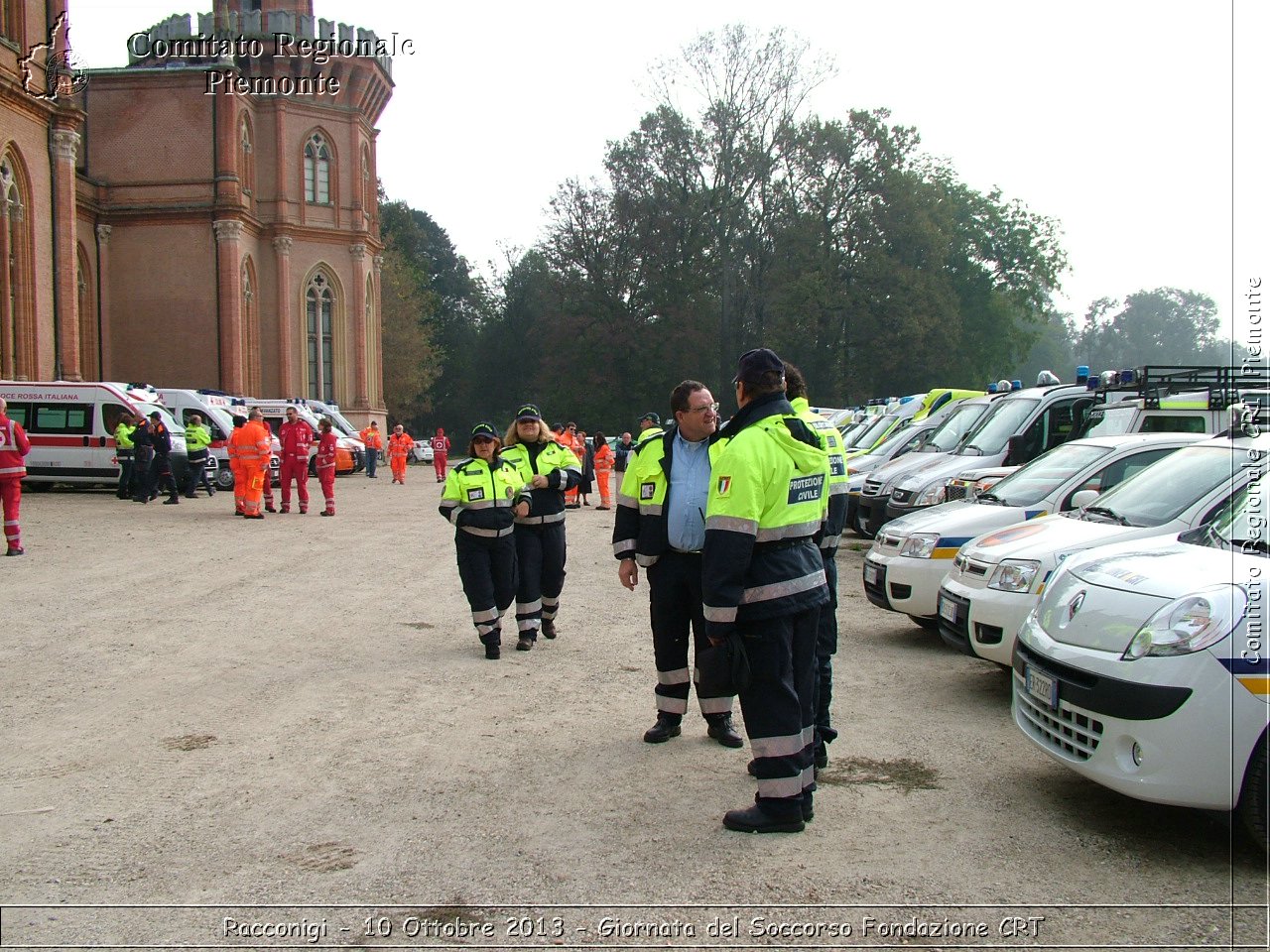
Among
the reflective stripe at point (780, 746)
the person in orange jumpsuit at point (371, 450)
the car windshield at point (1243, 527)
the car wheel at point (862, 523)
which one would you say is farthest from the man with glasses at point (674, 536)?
the person in orange jumpsuit at point (371, 450)

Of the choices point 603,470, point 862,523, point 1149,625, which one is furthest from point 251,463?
point 1149,625

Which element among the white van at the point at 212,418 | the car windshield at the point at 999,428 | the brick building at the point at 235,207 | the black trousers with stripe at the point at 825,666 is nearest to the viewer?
the black trousers with stripe at the point at 825,666

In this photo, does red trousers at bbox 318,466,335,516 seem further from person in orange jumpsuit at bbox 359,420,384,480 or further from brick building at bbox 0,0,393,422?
brick building at bbox 0,0,393,422

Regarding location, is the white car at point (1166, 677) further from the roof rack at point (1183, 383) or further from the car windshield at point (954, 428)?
the car windshield at point (954, 428)

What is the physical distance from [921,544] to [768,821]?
468 centimetres

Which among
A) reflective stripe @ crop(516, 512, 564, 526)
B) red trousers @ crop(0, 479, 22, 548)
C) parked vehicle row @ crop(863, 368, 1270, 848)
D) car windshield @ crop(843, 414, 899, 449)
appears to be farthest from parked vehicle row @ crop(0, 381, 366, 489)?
parked vehicle row @ crop(863, 368, 1270, 848)

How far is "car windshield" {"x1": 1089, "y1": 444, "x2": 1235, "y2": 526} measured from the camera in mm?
7199

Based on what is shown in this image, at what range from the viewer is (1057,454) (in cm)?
1013

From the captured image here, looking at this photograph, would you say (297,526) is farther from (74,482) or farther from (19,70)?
(19,70)

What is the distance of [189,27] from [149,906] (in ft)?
192

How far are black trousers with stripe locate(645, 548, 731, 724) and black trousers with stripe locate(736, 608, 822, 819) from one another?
44.7 inches

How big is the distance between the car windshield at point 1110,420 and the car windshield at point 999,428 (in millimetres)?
1759

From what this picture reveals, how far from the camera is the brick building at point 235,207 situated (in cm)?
4791

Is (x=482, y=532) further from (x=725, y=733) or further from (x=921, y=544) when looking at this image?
(x=921, y=544)
